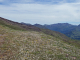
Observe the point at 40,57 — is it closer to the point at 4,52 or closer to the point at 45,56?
the point at 45,56

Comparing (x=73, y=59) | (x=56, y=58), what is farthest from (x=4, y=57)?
(x=73, y=59)

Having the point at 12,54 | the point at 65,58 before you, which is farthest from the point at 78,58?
the point at 12,54

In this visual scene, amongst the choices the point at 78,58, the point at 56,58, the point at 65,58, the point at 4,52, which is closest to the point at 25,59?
the point at 4,52

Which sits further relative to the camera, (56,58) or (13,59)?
(56,58)

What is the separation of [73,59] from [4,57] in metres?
12.9

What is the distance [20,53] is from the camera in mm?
15695

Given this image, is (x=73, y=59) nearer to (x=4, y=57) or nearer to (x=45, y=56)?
(x=45, y=56)

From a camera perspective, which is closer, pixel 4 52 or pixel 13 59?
pixel 13 59

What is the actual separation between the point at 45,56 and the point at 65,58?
3895 mm

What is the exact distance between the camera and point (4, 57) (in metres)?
14.0

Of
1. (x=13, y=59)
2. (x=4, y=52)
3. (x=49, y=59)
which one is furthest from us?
(x=4, y=52)

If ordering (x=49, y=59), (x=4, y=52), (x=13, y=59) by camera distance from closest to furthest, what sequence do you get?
(x=13, y=59), (x=49, y=59), (x=4, y=52)

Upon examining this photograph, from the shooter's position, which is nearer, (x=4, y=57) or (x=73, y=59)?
(x=4, y=57)

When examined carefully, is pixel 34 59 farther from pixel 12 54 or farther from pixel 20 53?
pixel 12 54
